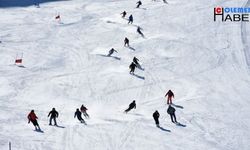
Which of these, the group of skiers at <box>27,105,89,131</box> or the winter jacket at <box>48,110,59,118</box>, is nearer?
the group of skiers at <box>27,105,89,131</box>

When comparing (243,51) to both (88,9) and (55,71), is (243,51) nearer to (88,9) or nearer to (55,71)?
(55,71)

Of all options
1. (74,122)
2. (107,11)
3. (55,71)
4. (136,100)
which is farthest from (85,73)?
(107,11)

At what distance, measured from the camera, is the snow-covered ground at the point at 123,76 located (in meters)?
25.6

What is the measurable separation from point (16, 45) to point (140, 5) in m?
15.2

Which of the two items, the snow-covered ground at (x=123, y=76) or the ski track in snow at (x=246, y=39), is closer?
the snow-covered ground at (x=123, y=76)

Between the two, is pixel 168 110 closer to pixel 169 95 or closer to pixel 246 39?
pixel 169 95

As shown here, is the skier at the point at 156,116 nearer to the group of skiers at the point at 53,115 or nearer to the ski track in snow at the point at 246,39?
the group of skiers at the point at 53,115

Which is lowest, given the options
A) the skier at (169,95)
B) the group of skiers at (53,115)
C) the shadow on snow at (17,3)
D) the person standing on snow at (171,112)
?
the group of skiers at (53,115)

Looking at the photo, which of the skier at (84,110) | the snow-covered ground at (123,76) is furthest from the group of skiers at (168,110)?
the skier at (84,110)

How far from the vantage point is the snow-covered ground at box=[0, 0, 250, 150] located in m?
25.6

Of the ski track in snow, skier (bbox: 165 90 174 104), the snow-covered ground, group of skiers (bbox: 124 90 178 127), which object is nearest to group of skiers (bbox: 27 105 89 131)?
the snow-covered ground

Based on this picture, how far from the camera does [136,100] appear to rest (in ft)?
101

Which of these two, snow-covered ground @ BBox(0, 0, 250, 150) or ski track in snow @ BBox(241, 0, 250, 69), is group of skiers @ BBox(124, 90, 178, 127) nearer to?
snow-covered ground @ BBox(0, 0, 250, 150)

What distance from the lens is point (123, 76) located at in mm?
34344
